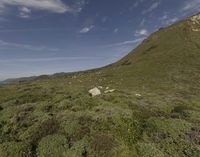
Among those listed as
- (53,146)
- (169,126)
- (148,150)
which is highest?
(53,146)

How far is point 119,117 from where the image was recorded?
2642 cm

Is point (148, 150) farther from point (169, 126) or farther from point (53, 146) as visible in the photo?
point (53, 146)

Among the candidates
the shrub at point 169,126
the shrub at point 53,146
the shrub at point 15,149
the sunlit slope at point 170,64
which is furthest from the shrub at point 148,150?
the sunlit slope at point 170,64

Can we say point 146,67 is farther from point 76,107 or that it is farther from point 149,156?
point 149,156

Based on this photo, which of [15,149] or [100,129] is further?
[100,129]

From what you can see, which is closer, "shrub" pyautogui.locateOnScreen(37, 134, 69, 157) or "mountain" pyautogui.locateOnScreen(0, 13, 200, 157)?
"shrub" pyautogui.locateOnScreen(37, 134, 69, 157)

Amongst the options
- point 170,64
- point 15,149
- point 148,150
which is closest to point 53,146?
point 15,149

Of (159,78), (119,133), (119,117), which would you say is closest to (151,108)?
(119,117)

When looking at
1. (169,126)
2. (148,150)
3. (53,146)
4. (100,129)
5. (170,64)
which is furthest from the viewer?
(170,64)

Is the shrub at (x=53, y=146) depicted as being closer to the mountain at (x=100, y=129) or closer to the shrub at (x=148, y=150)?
the mountain at (x=100, y=129)

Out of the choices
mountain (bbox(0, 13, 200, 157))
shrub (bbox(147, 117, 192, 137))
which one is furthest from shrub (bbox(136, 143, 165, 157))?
shrub (bbox(147, 117, 192, 137))

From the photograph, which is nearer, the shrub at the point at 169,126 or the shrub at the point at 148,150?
the shrub at the point at 148,150

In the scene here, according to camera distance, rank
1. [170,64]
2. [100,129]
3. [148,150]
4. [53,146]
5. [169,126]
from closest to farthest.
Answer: [148,150] → [53,146] → [100,129] → [169,126] → [170,64]

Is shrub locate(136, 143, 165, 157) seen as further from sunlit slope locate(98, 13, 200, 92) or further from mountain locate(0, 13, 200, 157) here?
sunlit slope locate(98, 13, 200, 92)
